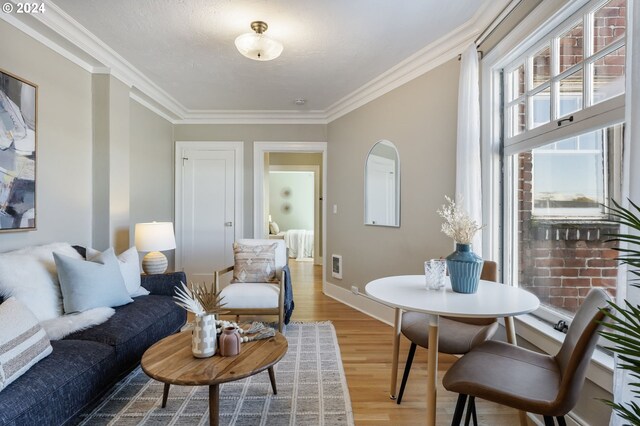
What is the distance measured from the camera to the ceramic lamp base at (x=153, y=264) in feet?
10.3

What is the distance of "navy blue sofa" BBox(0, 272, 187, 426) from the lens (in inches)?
52.5

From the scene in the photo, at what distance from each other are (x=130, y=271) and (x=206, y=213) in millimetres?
2241

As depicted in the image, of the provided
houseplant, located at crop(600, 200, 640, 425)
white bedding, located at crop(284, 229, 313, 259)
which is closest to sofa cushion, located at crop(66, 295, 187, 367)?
houseplant, located at crop(600, 200, 640, 425)

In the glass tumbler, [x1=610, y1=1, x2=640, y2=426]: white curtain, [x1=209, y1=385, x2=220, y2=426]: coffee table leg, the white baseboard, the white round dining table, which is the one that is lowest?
the white baseboard

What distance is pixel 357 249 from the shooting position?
409 cm

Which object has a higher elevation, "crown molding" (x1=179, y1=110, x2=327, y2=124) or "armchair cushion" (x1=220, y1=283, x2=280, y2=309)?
"crown molding" (x1=179, y1=110, x2=327, y2=124)

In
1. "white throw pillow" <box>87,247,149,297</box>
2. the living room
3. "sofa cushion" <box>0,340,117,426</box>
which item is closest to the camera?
"sofa cushion" <box>0,340,117,426</box>

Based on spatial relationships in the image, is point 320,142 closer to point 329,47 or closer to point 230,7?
point 329,47

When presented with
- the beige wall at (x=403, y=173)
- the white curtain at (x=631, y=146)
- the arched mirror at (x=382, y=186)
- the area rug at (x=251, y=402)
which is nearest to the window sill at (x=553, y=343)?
the white curtain at (x=631, y=146)

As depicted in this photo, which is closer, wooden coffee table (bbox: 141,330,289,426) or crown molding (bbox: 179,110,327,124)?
wooden coffee table (bbox: 141,330,289,426)

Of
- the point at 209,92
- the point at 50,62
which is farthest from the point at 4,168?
the point at 209,92

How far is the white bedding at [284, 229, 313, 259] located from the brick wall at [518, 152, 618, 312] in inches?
233

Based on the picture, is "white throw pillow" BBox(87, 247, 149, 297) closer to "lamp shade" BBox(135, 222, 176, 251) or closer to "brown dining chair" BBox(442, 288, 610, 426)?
"lamp shade" BBox(135, 222, 176, 251)

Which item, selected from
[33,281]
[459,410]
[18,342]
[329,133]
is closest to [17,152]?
[33,281]
